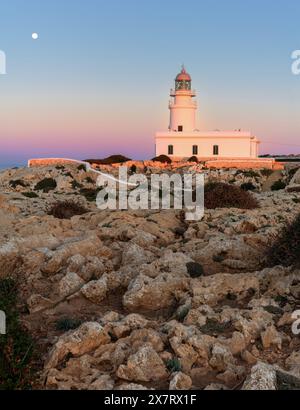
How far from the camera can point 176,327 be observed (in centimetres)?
698

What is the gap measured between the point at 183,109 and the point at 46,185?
76.3 feet

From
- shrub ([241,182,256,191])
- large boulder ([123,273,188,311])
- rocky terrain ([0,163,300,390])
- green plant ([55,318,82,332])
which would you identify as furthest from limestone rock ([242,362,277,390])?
shrub ([241,182,256,191])

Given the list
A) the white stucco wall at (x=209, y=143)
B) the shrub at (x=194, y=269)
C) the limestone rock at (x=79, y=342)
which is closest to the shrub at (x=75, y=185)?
the white stucco wall at (x=209, y=143)

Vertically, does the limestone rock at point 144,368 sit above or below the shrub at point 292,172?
above

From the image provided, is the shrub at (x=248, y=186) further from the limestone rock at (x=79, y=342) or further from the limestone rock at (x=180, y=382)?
the limestone rock at (x=180, y=382)

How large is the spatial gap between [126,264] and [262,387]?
4.85 metres

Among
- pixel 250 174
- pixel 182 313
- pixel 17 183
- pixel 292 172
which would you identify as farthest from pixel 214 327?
pixel 292 172

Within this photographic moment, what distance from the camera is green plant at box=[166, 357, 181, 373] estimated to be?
6.29m

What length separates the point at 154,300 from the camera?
8586 mm

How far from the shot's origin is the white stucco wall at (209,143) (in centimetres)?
5397

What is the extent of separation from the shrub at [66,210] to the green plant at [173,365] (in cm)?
951

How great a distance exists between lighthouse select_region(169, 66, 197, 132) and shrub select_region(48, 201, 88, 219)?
42.5 metres
